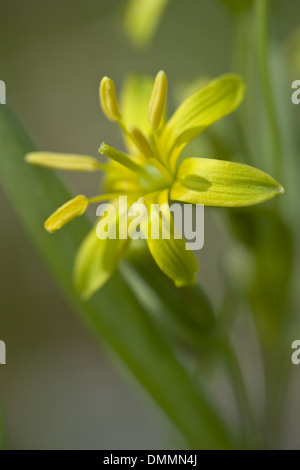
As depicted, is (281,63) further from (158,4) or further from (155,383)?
(155,383)

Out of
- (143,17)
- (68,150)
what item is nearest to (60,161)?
(143,17)

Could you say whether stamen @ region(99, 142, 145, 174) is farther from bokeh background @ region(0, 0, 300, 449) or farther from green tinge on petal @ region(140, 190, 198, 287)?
bokeh background @ region(0, 0, 300, 449)

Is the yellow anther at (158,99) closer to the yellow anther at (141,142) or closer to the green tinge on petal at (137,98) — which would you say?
the yellow anther at (141,142)

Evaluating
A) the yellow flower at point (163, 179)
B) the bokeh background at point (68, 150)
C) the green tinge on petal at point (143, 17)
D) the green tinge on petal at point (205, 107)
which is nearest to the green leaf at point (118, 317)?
the yellow flower at point (163, 179)

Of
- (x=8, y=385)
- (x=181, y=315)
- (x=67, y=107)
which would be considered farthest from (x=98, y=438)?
(x=181, y=315)

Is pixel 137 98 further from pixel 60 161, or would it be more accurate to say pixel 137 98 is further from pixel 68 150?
pixel 68 150

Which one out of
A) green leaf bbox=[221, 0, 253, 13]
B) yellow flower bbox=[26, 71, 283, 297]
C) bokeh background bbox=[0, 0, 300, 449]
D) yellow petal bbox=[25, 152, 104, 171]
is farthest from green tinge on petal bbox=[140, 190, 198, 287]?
bokeh background bbox=[0, 0, 300, 449]

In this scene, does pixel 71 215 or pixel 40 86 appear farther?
pixel 40 86
